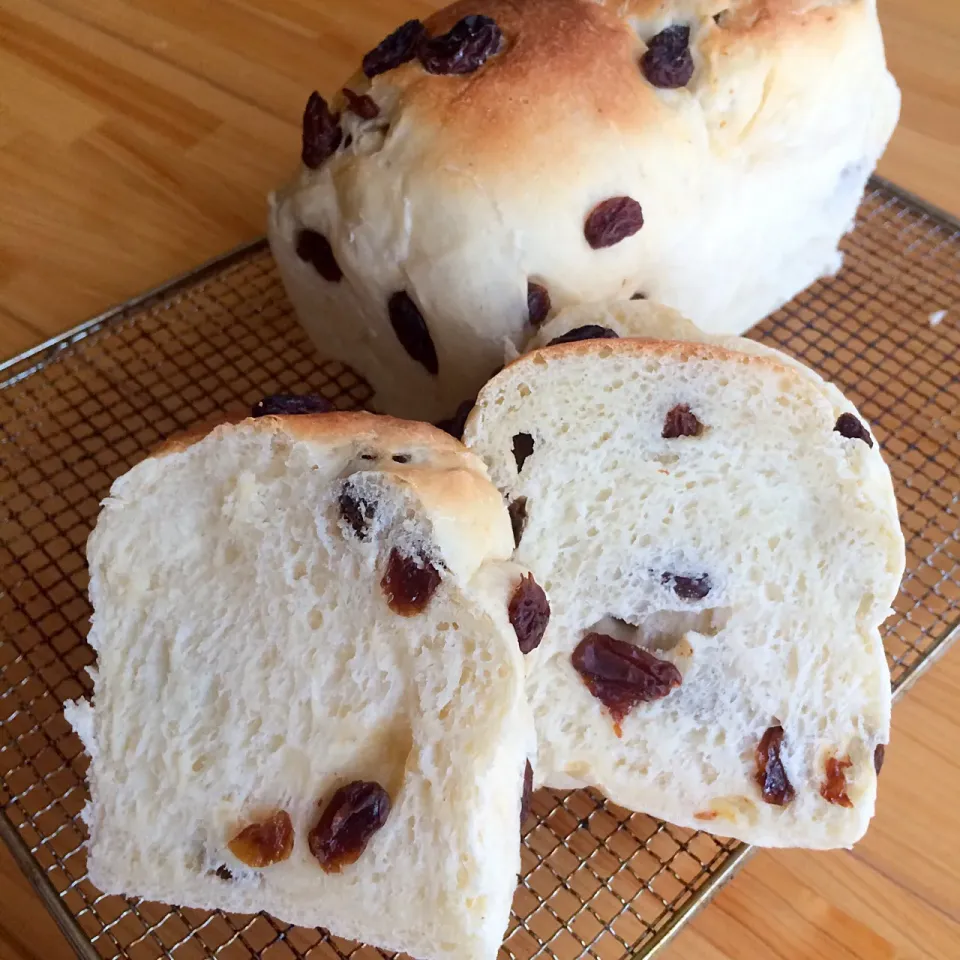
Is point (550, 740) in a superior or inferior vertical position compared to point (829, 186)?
inferior

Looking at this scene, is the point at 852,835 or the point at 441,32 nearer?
the point at 852,835

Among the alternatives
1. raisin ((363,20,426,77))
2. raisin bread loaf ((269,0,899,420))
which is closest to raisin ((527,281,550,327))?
raisin bread loaf ((269,0,899,420))

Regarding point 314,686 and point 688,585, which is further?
point 688,585

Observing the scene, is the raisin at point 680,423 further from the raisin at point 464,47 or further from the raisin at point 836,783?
the raisin at point 464,47

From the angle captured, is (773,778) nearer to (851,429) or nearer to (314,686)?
(851,429)

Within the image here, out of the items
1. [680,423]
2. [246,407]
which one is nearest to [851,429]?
[680,423]

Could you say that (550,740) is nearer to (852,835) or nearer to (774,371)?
(852,835)

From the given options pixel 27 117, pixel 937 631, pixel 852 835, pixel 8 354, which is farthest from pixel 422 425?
pixel 27 117
